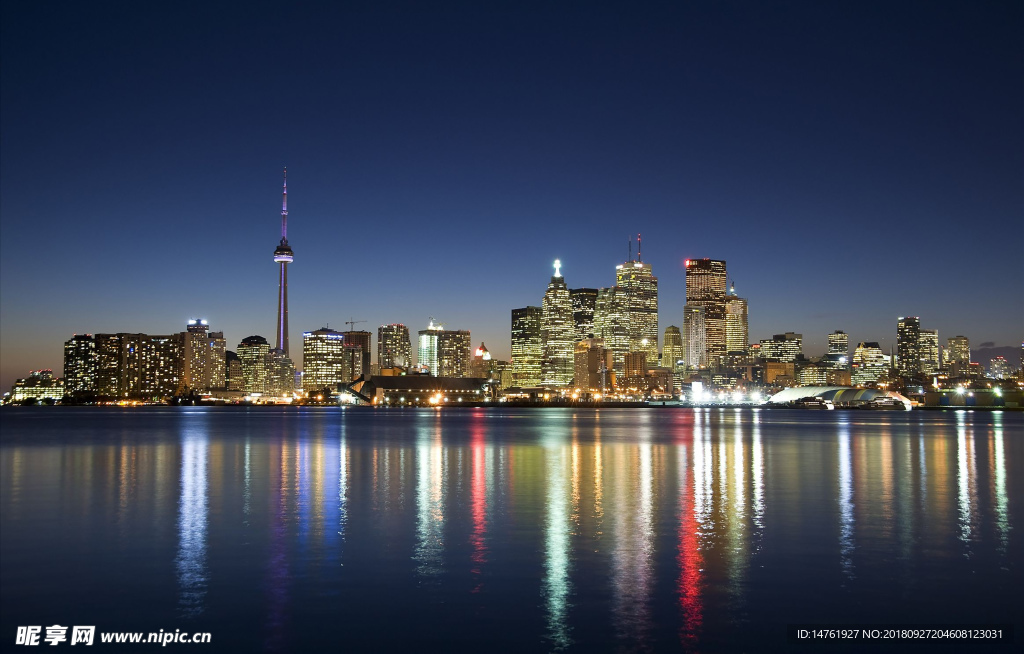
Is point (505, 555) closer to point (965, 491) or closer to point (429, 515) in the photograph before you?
point (429, 515)

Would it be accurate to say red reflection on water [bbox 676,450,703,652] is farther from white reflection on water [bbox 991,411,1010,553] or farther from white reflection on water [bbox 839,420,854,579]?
white reflection on water [bbox 991,411,1010,553]

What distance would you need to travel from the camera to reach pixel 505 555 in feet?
69.1

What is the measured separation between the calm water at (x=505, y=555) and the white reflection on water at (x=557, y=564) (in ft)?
0.23

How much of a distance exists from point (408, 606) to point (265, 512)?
1410 cm

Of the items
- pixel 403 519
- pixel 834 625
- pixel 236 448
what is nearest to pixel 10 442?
pixel 236 448

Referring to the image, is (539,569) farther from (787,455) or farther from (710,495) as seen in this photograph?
(787,455)

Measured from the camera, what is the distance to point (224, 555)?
21188mm

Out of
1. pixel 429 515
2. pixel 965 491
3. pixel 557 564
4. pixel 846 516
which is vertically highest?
pixel 557 564

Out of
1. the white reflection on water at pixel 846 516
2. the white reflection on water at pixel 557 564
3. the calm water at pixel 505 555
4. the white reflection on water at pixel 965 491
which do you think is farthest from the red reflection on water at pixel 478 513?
the white reflection on water at pixel 965 491

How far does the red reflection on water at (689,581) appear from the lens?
14.3 meters

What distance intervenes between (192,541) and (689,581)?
536 inches

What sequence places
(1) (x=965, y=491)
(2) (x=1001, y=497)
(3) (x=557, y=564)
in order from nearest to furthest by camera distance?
(3) (x=557, y=564) → (2) (x=1001, y=497) → (1) (x=965, y=491)

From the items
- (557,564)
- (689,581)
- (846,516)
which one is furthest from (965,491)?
(557,564)

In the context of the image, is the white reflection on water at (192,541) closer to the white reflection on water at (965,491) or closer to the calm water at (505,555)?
the calm water at (505,555)
